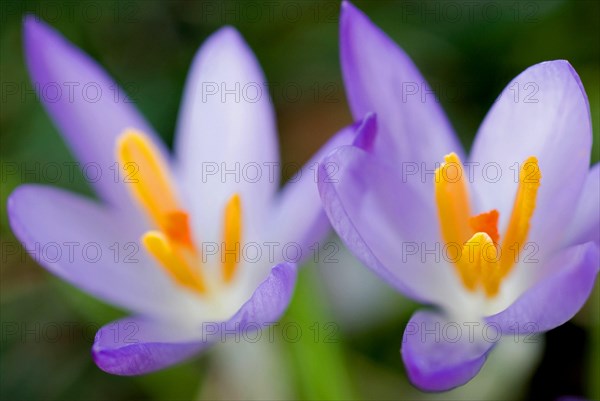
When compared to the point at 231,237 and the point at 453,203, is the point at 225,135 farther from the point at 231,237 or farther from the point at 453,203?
the point at 453,203

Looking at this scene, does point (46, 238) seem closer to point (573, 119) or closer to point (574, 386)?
point (573, 119)

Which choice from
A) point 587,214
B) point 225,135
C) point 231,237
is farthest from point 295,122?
point 587,214

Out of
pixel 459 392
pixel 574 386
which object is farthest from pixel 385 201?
pixel 574 386

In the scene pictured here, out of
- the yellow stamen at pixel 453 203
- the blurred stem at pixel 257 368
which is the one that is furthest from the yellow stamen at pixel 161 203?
the yellow stamen at pixel 453 203

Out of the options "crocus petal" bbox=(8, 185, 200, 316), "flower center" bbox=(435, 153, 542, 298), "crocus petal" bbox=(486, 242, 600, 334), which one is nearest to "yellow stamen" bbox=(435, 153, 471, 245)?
"flower center" bbox=(435, 153, 542, 298)

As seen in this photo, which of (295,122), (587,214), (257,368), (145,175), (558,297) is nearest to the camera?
(558,297)

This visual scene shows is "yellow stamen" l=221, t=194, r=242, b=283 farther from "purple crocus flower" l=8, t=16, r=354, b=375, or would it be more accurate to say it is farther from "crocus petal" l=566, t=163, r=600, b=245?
"crocus petal" l=566, t=163, r=600, b=245
